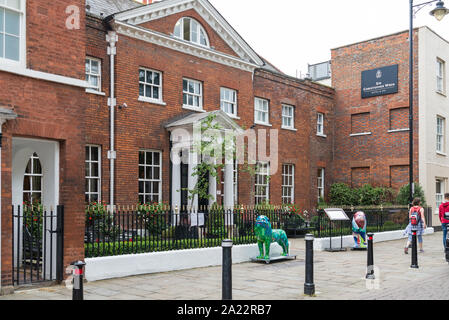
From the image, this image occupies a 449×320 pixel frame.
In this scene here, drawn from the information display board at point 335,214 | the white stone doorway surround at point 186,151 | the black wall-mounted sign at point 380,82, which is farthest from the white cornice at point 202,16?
the information display board at point 335,214

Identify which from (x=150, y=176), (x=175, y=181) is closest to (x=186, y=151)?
(x=175, y=181)

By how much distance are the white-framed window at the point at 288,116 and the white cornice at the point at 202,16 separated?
303 centimetres

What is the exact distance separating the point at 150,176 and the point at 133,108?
2484 mm

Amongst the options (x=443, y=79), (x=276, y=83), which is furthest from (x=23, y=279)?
(x=443, y=79)

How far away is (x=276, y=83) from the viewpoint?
73.5 ft

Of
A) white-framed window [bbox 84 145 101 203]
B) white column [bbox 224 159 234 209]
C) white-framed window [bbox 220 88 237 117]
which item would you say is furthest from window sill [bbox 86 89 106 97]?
white-framed window [bbox 220 88 237 117]

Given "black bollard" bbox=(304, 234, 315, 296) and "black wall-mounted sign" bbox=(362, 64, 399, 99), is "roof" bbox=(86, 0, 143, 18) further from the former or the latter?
"black wall-mounted sign" bbox=(362, 64, 399, 99)

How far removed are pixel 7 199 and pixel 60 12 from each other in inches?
145

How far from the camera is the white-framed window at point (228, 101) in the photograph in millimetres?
19578

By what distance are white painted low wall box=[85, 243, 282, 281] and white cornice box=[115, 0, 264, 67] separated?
8517mm

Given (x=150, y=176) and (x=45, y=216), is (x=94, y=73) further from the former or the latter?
(x=45, y=216)

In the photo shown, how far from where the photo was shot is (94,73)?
1510 centimetres

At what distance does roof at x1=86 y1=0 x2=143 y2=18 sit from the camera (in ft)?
52.4

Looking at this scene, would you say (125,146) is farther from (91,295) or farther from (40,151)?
(91,295)
